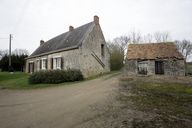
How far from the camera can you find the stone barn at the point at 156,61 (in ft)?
66.0

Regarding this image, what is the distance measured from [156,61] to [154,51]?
161 centimetres

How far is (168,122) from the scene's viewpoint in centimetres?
478

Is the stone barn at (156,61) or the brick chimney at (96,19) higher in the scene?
the brick chimney at (96,19)

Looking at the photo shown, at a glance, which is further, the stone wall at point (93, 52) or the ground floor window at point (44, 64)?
the ground floor window at point (44, 64)

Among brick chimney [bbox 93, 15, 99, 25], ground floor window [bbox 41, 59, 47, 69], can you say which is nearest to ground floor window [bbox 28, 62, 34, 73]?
ground floor window [bbox 41, 59, 47, 69]

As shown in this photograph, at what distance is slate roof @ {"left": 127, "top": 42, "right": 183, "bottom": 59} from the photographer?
20730 millimetres

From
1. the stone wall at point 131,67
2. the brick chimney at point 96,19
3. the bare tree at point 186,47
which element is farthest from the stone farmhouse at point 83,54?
the bare tree at point 186,47

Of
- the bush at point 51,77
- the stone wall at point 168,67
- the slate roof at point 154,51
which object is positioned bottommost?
the bush at point 51,77

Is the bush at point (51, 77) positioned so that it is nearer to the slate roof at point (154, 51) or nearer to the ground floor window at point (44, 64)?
the ground floor window at point (44, 64)

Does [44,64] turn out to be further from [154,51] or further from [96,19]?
[154,51]

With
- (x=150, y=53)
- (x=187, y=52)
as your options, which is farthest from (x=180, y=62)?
(x=187, y=52)

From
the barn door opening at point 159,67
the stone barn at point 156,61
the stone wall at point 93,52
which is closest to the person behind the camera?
the stone wall at point 93,52

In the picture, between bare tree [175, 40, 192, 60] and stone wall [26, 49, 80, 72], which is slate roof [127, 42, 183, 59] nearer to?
stone wall [26, 49, 80, 72]

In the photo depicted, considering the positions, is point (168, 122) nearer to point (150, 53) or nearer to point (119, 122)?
point (119, 122)
